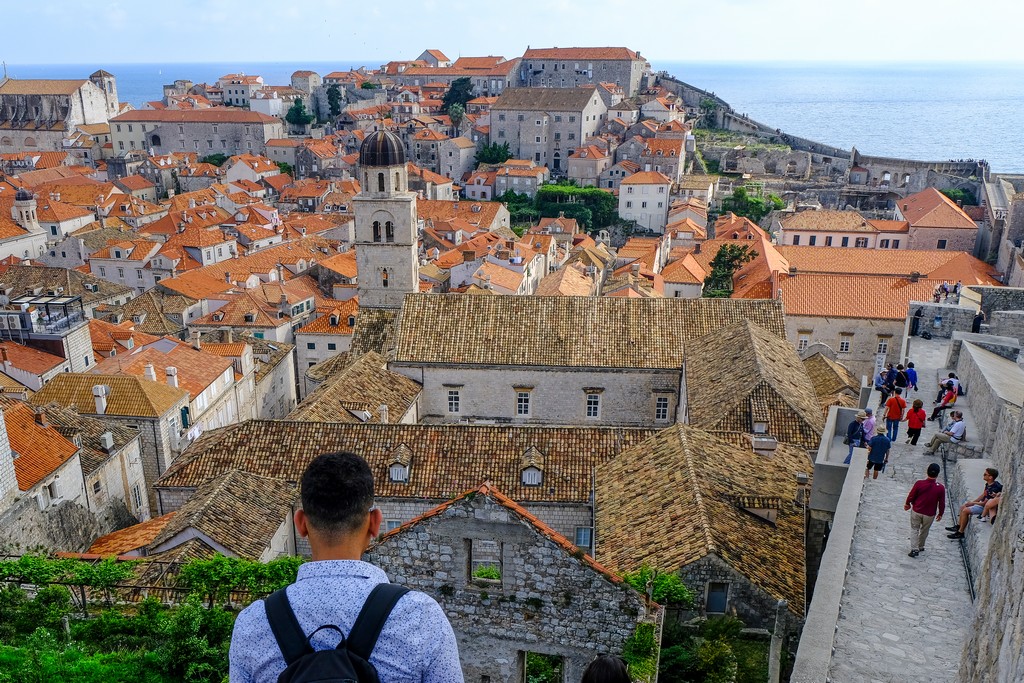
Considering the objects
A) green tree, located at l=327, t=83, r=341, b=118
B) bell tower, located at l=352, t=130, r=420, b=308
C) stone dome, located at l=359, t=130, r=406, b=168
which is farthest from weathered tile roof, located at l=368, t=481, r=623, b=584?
green tree, located at l=327, t=83, r=341, b=118

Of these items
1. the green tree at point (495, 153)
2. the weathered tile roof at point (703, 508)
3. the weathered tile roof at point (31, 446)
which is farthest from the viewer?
the green tree at point (495, 153)

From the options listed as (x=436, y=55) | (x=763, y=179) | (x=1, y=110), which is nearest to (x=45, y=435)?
(x=763, y=179)

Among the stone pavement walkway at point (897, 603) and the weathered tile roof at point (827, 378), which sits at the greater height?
the stone pavement walkway at point (897, 603)

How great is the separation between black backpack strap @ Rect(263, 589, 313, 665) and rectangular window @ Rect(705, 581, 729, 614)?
993cm

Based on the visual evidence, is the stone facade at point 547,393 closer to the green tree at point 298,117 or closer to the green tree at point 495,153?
the green tree at point 495,153

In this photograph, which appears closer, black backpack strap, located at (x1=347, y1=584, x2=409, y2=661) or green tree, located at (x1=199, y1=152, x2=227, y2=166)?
black backpack strap, located at (x1=347, y1=584, x2=409, y2=661)

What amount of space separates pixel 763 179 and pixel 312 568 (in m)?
94.7

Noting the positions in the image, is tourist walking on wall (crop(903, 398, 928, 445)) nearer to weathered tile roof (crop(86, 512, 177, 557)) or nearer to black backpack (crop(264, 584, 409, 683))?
black backpack (crop(264, 584, 409, 683))

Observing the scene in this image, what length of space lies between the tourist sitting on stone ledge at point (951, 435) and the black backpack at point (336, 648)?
43.7 ft

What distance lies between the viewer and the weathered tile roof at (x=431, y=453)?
18.9m

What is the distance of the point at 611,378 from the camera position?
2644cm

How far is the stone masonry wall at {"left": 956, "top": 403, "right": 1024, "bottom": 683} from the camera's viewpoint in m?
5.01

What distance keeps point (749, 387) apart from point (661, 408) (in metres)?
6.37

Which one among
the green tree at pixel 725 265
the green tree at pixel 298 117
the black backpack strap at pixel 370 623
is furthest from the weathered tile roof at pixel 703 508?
the green tree at pixel 298 117
